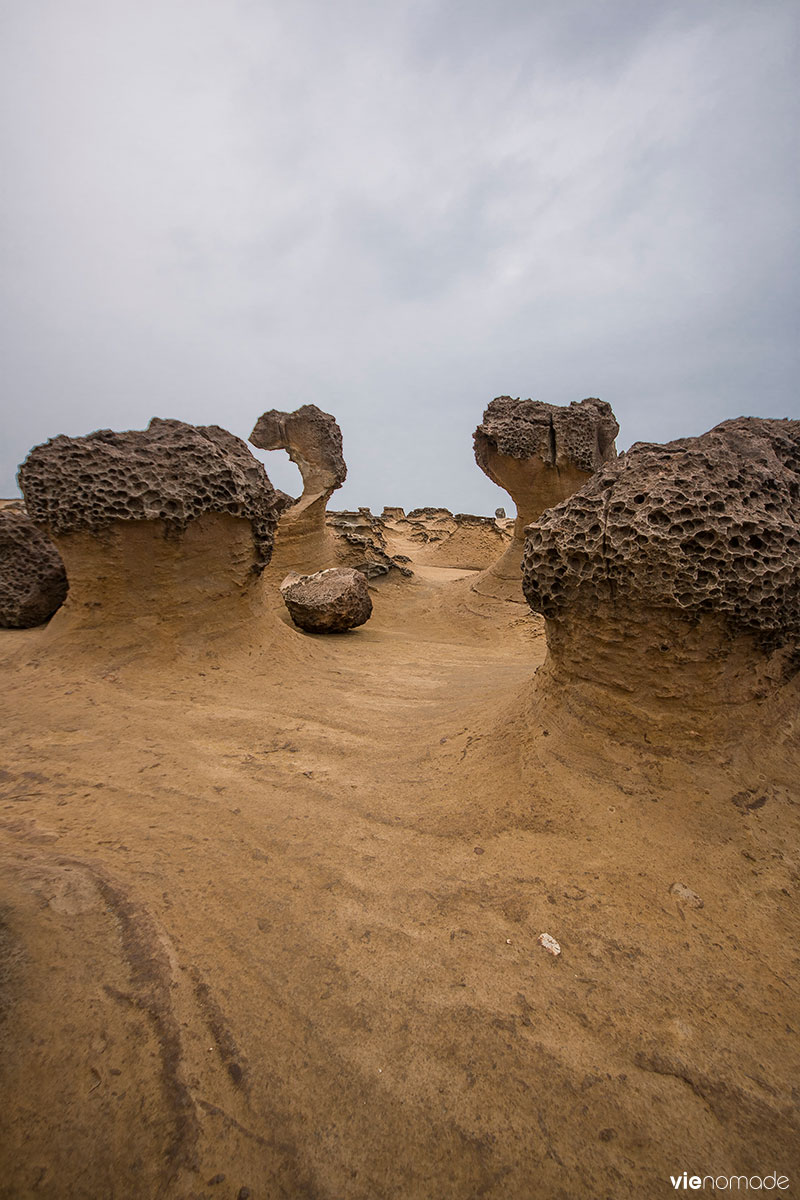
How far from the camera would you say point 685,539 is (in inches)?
81.7

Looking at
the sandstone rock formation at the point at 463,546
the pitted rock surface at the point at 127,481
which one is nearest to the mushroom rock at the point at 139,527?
the pitted rock surface at the point at 127,481

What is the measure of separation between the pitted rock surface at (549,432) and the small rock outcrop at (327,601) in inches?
133

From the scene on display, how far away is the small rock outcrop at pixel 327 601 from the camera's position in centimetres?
540

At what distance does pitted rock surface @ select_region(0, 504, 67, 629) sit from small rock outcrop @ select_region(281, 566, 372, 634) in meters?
2.10

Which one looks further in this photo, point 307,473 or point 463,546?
point 463,546

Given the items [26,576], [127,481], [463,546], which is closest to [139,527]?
[127,481]

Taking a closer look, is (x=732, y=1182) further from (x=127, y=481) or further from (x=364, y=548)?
(x=364, y=548)

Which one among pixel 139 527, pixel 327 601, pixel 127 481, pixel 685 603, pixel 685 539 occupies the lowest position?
pixel 327 601

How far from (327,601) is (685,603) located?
3.82m

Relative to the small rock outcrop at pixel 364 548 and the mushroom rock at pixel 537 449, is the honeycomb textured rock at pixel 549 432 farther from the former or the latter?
the small rock outcrop at pixel 364 548

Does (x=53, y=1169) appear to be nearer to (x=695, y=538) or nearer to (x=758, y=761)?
(x=758, y=761)

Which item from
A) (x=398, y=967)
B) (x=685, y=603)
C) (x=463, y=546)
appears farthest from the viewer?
(x=463, y=546)

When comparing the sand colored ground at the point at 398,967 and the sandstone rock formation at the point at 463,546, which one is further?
the sandstone rock formation at the point at 463,546

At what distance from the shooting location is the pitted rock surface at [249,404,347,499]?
9383 millimetres
